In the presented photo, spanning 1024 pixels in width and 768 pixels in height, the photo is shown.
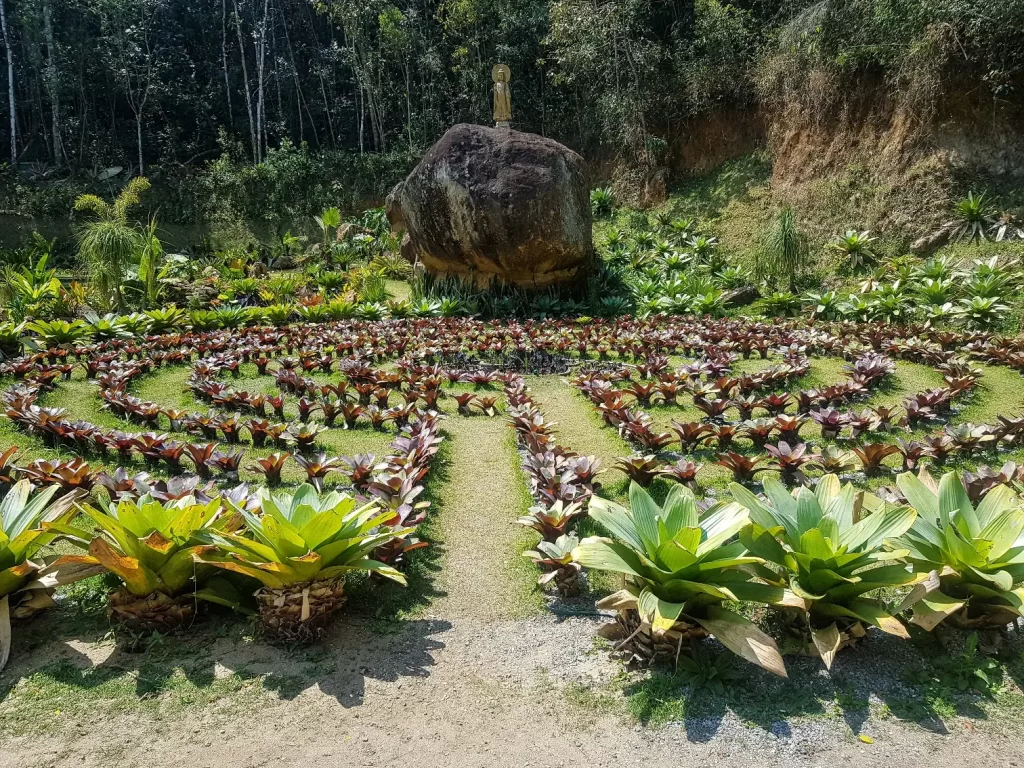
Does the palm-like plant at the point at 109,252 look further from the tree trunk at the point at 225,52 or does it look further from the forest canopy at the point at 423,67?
the tree trunk at the point at 225,52

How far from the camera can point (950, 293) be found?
10422 millimetres

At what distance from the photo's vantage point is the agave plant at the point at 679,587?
7.55 ft

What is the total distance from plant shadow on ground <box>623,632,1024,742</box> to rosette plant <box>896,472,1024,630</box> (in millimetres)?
165

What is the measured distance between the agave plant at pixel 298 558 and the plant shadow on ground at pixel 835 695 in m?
1.09

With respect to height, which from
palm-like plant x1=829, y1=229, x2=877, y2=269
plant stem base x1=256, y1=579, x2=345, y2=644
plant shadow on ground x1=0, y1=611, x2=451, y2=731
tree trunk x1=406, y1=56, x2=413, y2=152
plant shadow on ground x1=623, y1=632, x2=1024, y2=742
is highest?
tree trunk x1=406, y1=56, x2=413, y2=152

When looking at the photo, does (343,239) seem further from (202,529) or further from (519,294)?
(202,529)

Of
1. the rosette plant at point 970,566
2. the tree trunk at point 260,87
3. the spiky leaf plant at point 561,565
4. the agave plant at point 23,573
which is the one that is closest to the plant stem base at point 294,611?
the agave plant at point 23,573

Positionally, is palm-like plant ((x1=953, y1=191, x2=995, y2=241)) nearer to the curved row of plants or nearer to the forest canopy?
the forest canopy

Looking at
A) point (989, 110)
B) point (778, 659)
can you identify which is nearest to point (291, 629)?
point (778, 659)

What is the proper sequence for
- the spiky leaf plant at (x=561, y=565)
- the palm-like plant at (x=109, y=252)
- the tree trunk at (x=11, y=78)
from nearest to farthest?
the spiky leaf plant at (x=561, y=565), the palm-like plant at (x=109, y=252), the tree trunk at (x=11, y=78)

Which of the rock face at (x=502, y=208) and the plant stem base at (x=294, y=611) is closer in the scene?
the plant stem base at (x=294, y=611)

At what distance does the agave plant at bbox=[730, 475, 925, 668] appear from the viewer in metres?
2.39

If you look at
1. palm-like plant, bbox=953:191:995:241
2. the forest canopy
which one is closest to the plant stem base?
palm-like plant, bbox=953:191:995:241

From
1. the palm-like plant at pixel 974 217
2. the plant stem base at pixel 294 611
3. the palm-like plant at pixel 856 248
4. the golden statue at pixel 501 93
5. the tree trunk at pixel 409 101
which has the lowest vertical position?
the plant stem base at pixel 294 611
